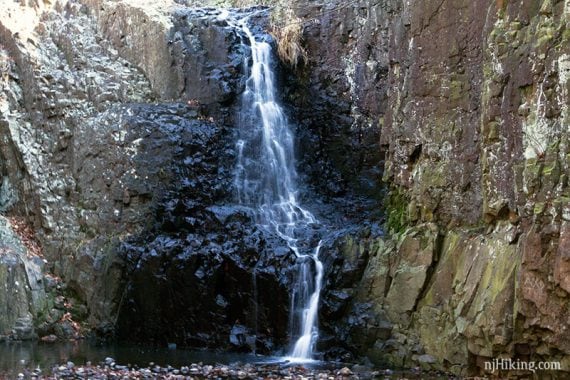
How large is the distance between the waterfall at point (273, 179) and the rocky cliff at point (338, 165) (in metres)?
0.34

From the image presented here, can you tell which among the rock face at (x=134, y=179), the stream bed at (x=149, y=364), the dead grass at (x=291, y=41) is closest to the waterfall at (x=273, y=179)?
the rock face at (x=134, y=179)

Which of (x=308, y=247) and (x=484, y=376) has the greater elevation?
(x=308, y=247)

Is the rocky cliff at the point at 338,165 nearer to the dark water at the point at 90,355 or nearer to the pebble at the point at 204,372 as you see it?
the dark water at the point at 90,355

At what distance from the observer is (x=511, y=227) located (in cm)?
1045

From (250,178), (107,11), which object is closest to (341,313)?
(250,178)

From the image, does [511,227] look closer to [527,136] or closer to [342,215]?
[527,136]

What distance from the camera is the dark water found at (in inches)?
483

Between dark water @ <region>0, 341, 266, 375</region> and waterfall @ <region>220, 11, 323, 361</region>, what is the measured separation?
124 centimetres

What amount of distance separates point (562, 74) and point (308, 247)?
6520mm

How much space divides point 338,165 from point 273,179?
177 cm

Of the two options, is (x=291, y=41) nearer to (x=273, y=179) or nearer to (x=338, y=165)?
(x=338, y=165)

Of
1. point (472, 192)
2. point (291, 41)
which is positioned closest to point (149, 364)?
point (472, 192)

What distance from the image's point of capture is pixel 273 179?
16859 millimetres

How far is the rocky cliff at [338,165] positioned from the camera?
9.99 m
